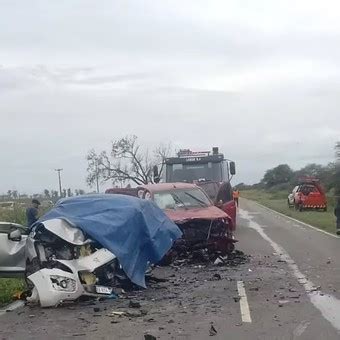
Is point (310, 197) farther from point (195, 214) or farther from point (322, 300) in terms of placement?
point (322, 300)

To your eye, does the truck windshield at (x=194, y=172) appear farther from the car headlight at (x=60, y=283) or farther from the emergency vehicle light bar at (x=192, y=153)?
the car headlight at (x=60, y=283)

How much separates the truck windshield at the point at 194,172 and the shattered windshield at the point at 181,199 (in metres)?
8.71

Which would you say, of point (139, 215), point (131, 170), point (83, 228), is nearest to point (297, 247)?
point (139, 215)

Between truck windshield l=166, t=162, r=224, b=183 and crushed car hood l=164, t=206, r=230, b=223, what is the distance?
9809 mm

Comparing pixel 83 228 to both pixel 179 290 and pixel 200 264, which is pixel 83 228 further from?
pixel 200 264

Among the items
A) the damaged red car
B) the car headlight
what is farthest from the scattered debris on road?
the damaged red car

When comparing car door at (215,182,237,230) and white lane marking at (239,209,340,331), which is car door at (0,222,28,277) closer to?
white lane marking at (239,209,340,331)

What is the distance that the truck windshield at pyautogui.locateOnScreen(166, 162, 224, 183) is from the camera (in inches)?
1037

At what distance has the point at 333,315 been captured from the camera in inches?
354

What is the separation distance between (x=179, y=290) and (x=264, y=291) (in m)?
1.43

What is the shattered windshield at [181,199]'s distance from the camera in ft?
55.1

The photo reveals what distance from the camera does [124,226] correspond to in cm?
1171

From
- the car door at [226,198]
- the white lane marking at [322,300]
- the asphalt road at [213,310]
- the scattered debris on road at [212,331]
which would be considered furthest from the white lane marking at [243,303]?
the car door at [226,198]

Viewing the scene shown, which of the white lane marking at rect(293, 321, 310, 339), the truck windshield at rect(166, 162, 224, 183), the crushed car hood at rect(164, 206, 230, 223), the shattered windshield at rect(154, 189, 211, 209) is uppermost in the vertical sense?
the truck windshield at rect(166, 162, 224, 183)
